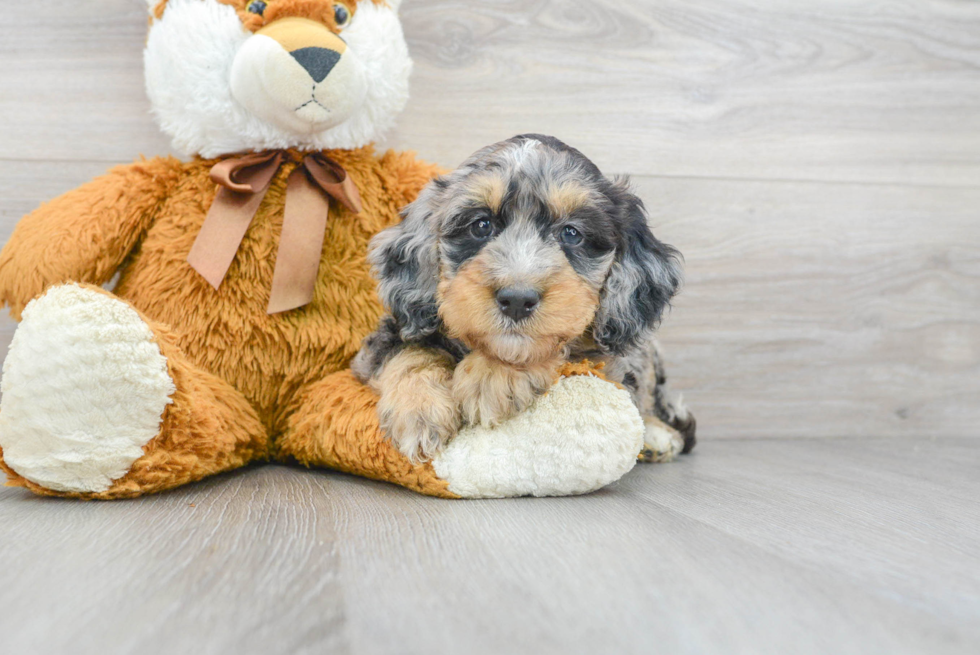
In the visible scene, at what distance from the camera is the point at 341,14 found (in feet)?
5.74

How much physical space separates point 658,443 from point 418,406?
826 mm

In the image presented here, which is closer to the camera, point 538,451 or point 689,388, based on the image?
point 538,451

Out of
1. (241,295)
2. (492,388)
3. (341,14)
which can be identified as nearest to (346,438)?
(492,388)

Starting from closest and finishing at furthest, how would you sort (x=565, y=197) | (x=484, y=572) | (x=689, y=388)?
(x=484, y=572)
(x=565, y=197)
(x=689, y=388)

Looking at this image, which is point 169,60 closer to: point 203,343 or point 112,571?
point 203,343

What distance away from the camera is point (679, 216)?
2408 mm

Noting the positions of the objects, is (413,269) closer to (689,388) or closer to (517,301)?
(517,301)

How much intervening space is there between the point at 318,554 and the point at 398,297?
0.60 meters

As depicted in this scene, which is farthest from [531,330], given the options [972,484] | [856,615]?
[972,484]

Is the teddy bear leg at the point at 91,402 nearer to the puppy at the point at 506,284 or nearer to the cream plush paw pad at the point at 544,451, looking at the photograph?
the puppy at the point at 506,284

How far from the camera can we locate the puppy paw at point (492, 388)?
4.88 ft

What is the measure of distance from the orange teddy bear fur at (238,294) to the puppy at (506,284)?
0.17 m

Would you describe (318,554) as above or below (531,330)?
below

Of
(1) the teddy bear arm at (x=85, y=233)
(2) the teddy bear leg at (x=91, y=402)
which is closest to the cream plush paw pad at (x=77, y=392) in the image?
(2) the teddy bear leg at (x=91, y=402)
